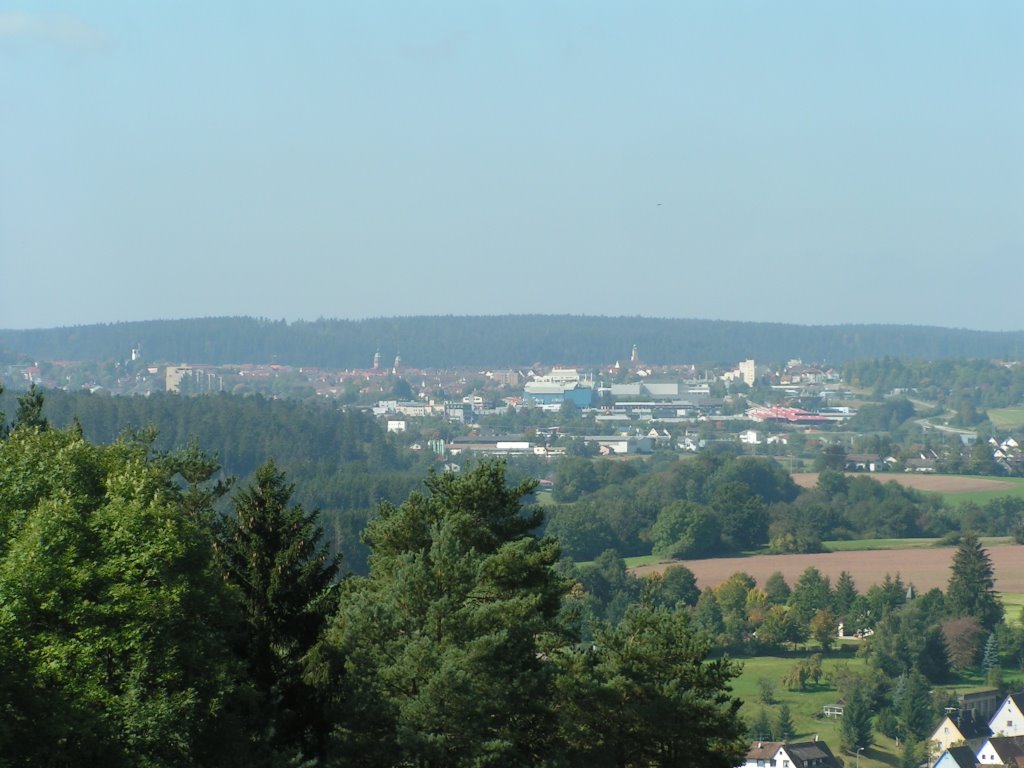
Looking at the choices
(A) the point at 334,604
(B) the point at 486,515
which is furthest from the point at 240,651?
(B) the point at 486,515

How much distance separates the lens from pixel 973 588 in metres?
65.1

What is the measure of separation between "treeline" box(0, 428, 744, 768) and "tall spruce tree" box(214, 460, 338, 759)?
22 millimetres

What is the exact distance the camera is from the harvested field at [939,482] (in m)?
110

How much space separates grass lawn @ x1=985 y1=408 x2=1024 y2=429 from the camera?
17675cm

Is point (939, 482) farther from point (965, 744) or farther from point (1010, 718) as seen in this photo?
point (965, 744)

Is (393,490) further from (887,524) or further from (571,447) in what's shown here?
(571,447)

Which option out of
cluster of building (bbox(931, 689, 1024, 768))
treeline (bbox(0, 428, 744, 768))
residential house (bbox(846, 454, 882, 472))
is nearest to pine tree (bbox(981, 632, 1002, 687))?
cluster of building (bbox(931, 689, 1024, 768))

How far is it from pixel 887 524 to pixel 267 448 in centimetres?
4940

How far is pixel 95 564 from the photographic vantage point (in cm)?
1545

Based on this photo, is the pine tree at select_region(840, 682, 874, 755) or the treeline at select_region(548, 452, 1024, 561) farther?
the treeline at select_region(548, 452, 1024, 561)

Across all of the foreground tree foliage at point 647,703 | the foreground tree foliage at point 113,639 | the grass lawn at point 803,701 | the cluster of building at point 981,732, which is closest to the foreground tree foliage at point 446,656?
the foreground tree foliage at point 647,703

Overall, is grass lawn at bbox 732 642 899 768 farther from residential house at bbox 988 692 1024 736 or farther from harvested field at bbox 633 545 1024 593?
harvested field at bbox 633 545 1024 593

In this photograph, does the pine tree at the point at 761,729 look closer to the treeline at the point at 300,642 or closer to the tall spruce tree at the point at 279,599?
the treeline at the point at 300,642

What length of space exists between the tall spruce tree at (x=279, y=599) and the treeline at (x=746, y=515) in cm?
5526
